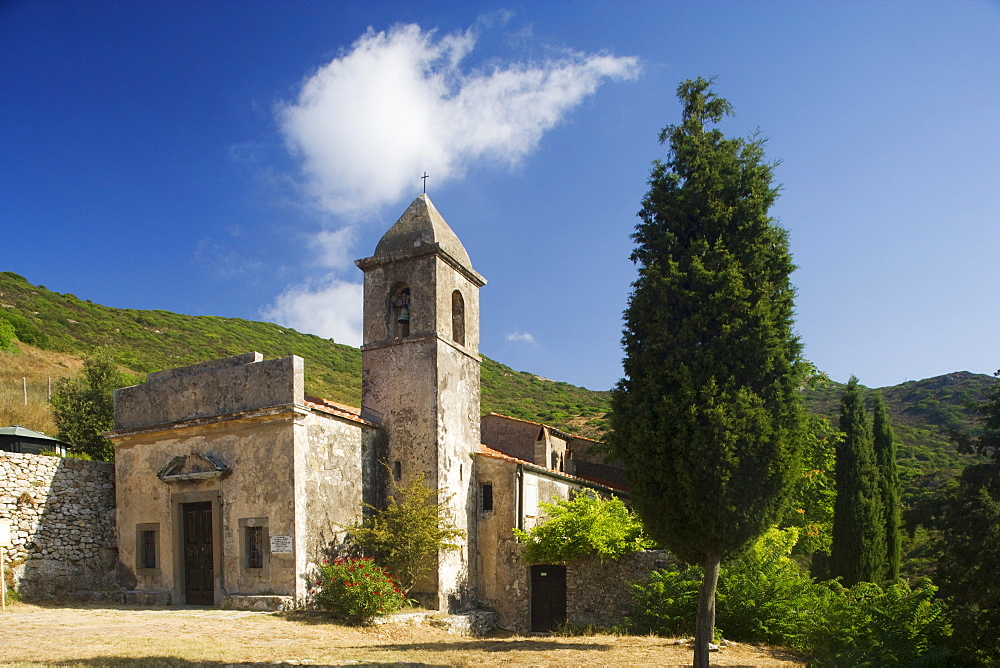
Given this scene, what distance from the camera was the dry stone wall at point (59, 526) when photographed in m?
18.5

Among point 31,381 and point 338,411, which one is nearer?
point 338,411

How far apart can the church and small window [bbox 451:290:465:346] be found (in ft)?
0.14

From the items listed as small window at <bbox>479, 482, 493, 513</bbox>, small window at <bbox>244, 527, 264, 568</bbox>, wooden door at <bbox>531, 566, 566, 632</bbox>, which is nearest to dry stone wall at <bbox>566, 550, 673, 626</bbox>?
wooden door at <bbox>531, 566, 566, 632</bbox>

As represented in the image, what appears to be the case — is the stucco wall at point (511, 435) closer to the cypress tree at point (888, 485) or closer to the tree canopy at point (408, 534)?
the tree canopy at point (408, 534)

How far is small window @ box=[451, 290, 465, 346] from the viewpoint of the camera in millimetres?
22266

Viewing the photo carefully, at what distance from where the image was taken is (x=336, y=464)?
18875 millimetres

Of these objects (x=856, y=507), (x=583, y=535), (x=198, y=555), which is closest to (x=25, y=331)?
(x=198, y=555)

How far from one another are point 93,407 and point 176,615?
45.5 feet

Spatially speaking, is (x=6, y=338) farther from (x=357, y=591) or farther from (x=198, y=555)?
(x=357, y=591)

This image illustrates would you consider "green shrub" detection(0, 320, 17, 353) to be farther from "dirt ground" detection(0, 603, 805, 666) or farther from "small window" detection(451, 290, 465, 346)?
"small window" detection(451, 290, 465, 346)

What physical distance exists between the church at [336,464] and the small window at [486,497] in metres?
0.04

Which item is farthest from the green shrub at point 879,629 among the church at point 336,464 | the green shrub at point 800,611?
the church at point 336,464

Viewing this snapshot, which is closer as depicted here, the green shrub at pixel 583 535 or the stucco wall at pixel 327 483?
the stucco wall at pixel 327 483

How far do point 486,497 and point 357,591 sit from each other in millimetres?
6095
